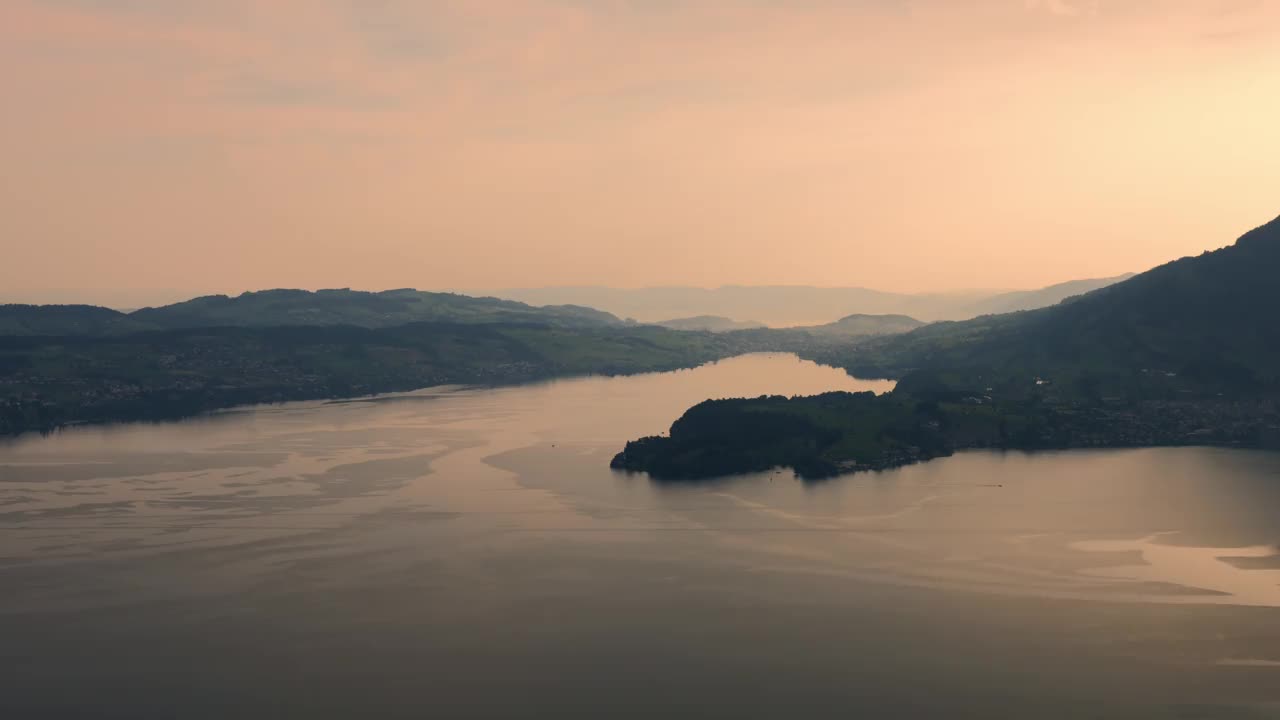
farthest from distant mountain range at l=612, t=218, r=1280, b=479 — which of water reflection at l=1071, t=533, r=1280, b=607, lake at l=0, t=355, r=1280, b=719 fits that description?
water reflection at l=1071, t=533, r=1280, b=607

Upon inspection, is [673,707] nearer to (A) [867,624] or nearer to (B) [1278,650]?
(A) [867,624]

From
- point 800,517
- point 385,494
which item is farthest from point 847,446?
point 385,494

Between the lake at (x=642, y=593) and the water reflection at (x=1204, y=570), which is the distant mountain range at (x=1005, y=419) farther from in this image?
the water reflection at (x=1204, y=570)

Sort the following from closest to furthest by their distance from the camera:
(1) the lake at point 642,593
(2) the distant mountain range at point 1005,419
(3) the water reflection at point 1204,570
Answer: (1) the lake at point 642,593 < (3) the water reflection at point 1204,570 < (2) the distant mountain range at point 1005,419

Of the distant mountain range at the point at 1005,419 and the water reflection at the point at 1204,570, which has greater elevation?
the distant mountain range at the point at 1005,419

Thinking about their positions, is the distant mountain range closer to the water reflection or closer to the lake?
the lake

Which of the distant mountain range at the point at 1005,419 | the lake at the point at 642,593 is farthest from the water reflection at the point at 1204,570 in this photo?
the distant mountain range at the point at 1005,419

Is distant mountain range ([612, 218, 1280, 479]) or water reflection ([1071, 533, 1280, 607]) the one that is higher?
distant mountain range ([612, 218, 1280, 479])

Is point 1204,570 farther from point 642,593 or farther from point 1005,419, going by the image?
point 1005,419

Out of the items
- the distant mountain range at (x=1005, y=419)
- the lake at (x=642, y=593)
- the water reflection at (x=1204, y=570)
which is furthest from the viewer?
the distant mountain range at (x=1005, y=419)

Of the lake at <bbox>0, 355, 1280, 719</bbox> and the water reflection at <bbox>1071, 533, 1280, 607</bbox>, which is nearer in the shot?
the lake at <bbox>0, 355, 1280, 719</bbox>
